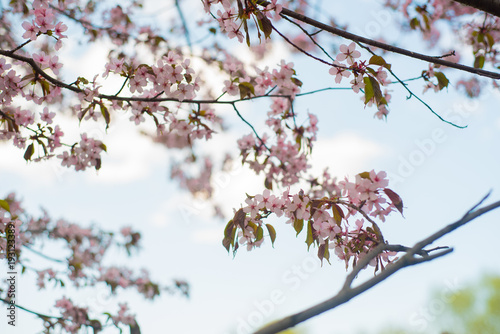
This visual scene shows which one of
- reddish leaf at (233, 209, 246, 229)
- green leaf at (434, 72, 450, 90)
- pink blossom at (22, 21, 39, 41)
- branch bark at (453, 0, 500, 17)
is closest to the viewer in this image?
branch bark at (453, 0, 500, 17)

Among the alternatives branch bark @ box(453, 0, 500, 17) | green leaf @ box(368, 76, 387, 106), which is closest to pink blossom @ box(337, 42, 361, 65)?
green leaf @ box(368, 76, 387, 106)

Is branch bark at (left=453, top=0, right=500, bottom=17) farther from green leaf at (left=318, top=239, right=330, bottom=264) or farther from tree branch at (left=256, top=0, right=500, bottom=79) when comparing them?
green leaf at (left=318, top=239, right=330, bottom=264)

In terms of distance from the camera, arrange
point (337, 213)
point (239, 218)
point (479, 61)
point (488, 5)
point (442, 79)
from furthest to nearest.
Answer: point (479, 61), point (442, 79), point (239, 218), point (337, 213), point (488, 5)

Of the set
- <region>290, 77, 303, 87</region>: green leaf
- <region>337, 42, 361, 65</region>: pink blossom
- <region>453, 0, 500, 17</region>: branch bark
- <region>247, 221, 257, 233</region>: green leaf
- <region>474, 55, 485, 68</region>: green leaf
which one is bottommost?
<region>247, 221, 257, 233</region>: green leaf

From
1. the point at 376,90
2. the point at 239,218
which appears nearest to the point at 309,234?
the point at 239,218

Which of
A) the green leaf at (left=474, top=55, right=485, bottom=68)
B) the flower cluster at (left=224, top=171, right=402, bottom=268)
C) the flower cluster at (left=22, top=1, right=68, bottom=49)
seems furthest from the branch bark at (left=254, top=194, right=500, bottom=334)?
the green leaf at (left=474, top=55, right=485, bottom=68)

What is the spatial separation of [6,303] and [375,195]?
2446 mm

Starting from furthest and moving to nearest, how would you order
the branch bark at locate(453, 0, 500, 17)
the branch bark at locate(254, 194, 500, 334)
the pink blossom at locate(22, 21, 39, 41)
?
the pink blossom at locate(22, 21, 39, 41)
the branch bark at locate(453, 0, 500, 17)
the branch bark at locate(254, 194, 500, 334)

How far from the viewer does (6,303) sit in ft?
8.37

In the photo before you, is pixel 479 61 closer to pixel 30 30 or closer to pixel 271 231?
pixel 271 231

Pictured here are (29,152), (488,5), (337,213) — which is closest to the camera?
(488,5)

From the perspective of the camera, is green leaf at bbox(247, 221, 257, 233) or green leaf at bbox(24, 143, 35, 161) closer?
green leaf at bbox(247, 221, 257, 233)

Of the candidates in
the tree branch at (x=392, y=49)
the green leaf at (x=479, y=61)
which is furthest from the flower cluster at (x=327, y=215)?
the green leaf at (x=479, y=61)

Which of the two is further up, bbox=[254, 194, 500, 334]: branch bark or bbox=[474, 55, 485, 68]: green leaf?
bbox=[474, 55, 485, 68]: green leaf
